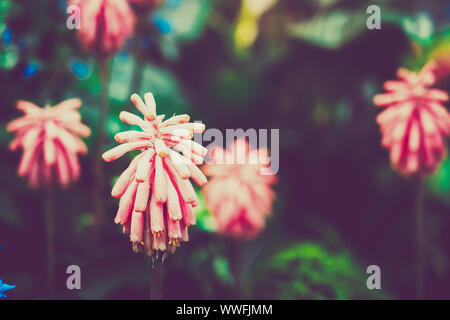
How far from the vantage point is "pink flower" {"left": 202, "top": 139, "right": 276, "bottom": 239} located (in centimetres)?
229

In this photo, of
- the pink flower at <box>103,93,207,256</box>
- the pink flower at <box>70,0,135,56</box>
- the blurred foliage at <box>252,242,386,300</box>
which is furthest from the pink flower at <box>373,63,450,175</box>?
the pink flower at <box>70,0,135,56</box>

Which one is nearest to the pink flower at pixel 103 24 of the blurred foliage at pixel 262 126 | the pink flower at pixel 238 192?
the blurred foliage at pixel 262 126

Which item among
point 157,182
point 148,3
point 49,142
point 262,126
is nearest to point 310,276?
point 157,182

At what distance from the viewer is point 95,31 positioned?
2.23 meters

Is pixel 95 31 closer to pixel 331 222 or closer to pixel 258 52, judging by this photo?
pixel 331 222

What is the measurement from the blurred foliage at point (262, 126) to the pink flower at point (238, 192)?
14 cm

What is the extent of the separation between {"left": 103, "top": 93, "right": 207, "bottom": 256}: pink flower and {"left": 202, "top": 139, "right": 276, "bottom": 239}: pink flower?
2.26 feet

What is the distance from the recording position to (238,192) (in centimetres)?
231

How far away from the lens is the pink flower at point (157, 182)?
4.98ft

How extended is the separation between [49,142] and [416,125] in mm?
1461

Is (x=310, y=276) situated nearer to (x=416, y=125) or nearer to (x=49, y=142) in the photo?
(x=416, y=125)

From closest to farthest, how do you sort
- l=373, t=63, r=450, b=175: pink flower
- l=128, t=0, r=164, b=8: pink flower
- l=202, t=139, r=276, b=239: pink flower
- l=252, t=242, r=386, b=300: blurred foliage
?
1. l=373, t=63, r=450, b=175: pink flower
2. l=252, t=242, r=386, b=300: blurred foliage
3. l=202, t=139, r=276, b=239: pink flower
4. l=128, t=0, r=164, b=8: pink flower

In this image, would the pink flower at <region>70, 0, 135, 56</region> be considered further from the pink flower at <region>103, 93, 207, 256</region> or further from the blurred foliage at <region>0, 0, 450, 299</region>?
the pink flower at <region>103, 93, 207, 256</region>
